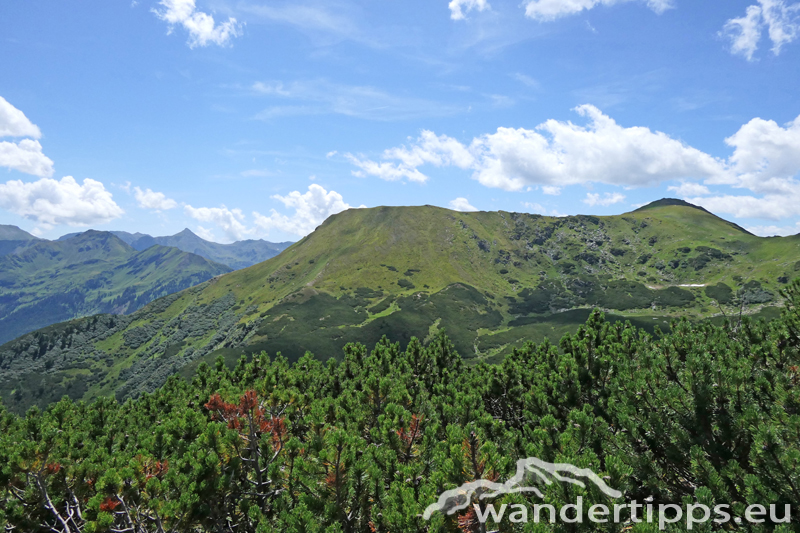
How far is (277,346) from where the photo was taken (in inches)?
7293

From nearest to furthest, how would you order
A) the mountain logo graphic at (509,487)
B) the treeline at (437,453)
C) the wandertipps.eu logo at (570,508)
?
the wandertipps.eu logo at (570,508) < the mountain logo graphic at (509,487) < the treeline at (437,453)

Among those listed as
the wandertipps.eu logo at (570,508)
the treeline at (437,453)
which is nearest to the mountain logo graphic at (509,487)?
the wandertipps.eu logo at (570,508)

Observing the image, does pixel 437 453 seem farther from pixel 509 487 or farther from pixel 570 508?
pixel 570 508

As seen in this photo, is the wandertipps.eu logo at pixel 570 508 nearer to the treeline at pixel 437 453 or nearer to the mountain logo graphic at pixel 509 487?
the mountain logo graphic at pixel 509 487

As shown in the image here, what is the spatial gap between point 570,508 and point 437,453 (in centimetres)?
427

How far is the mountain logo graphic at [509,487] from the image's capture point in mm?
8711

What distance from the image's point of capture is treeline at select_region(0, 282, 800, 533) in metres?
9.05

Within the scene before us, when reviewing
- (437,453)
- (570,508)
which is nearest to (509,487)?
(570,508)

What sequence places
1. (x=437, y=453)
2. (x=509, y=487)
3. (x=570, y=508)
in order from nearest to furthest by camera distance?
(x=570, y=508) → (x=509, y=487) → (x=437, y=453)

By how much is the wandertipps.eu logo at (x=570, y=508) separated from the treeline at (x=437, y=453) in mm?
169

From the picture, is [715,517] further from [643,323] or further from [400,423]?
[643,323]

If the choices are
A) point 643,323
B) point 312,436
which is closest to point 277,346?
point 312,436

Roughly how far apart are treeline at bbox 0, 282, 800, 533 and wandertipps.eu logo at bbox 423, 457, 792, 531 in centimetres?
17

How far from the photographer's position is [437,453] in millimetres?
11758
